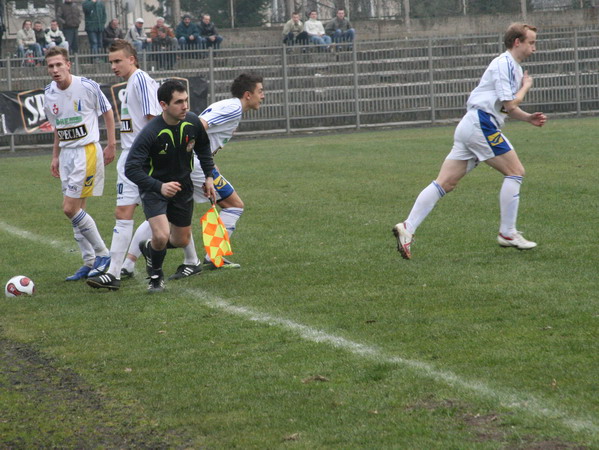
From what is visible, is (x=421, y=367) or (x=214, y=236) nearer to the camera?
(x=421, y=367)

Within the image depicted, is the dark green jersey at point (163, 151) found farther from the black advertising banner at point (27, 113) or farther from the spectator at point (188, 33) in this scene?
the spectator at point (188, 33)

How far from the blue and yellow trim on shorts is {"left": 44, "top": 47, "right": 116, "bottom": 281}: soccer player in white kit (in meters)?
3.20

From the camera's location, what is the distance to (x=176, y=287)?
7.86 meters

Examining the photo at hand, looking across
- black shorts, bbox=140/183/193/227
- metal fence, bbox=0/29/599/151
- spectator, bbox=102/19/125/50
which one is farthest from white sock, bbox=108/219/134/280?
spectator, bbox=102/19/125/50

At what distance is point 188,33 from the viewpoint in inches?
1131

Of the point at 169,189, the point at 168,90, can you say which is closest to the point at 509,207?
the point at 169,189

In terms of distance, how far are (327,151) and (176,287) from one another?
13.2 m

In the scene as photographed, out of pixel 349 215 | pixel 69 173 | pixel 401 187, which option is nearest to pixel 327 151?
pixel 401 187

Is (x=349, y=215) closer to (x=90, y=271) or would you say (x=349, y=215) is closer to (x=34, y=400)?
(x=90, y=271)

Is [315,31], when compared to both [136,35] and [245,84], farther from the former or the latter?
[245,84]

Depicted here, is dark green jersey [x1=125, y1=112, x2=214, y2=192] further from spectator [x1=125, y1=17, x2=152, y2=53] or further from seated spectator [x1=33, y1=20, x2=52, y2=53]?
seated spectator [x1=33, y1=20, x2=52, y2=53]

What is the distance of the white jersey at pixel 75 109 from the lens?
866 centimetres

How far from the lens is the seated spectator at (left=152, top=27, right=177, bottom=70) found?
27.0 m

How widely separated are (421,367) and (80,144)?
15.3ft
